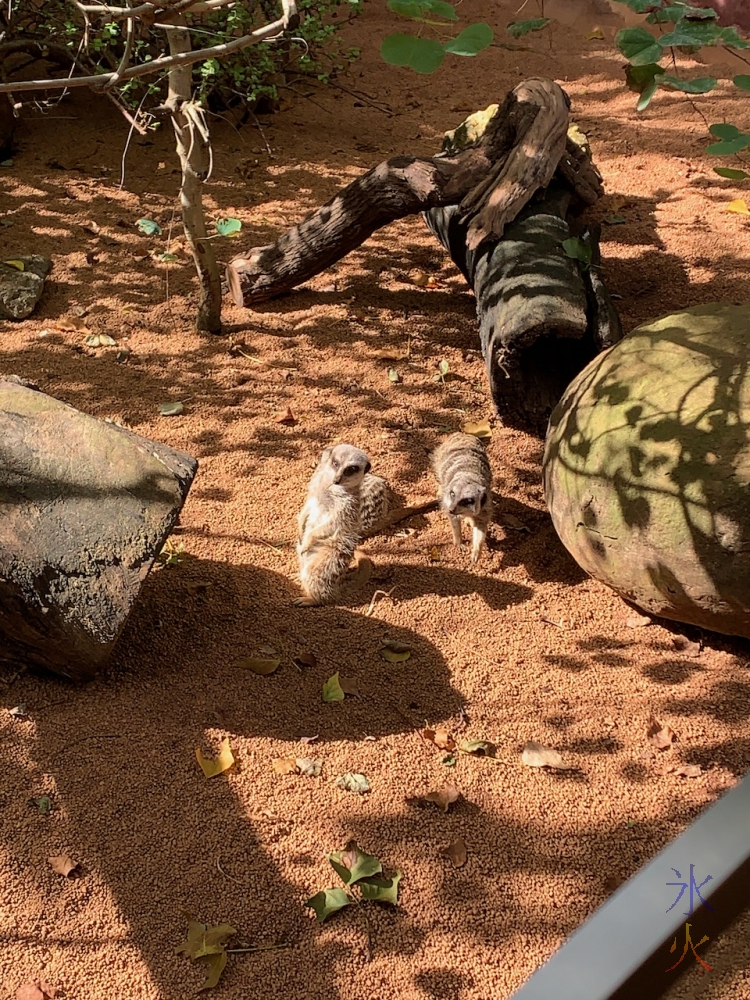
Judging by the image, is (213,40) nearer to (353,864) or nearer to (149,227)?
(149,227)

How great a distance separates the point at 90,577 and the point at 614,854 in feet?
6.28

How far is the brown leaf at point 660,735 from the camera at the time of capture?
3.28 metres

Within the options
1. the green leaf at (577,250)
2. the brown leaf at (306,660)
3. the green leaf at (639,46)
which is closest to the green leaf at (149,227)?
the green leaf at (577,250)

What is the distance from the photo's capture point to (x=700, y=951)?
0.82 metres

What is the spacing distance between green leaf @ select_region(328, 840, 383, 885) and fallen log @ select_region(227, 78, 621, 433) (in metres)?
2.68

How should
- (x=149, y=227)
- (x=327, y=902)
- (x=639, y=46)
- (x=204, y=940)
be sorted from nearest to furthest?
(x=639, y=46)
(x=204, y=940)
(x=327, y=902)
(x=149, y=227)

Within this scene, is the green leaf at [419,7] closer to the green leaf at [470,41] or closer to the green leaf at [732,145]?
the green leaf at [470,41]

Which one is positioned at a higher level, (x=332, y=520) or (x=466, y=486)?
(x=466, y=486)

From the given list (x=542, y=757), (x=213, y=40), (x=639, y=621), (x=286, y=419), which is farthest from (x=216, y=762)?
(x=213, y=40)

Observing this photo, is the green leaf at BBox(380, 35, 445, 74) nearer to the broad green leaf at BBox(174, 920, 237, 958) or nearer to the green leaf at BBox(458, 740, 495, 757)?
the broad green leaf at BBox(174, 920, 237, 958)

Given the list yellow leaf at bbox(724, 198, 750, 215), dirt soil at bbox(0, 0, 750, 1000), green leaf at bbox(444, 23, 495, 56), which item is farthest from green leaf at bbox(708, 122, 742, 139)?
yellow leaf at bbox(724, 198, 750, 215)

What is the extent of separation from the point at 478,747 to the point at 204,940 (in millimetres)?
1137

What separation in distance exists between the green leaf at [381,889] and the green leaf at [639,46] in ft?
7.37

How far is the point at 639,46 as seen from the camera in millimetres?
1568
